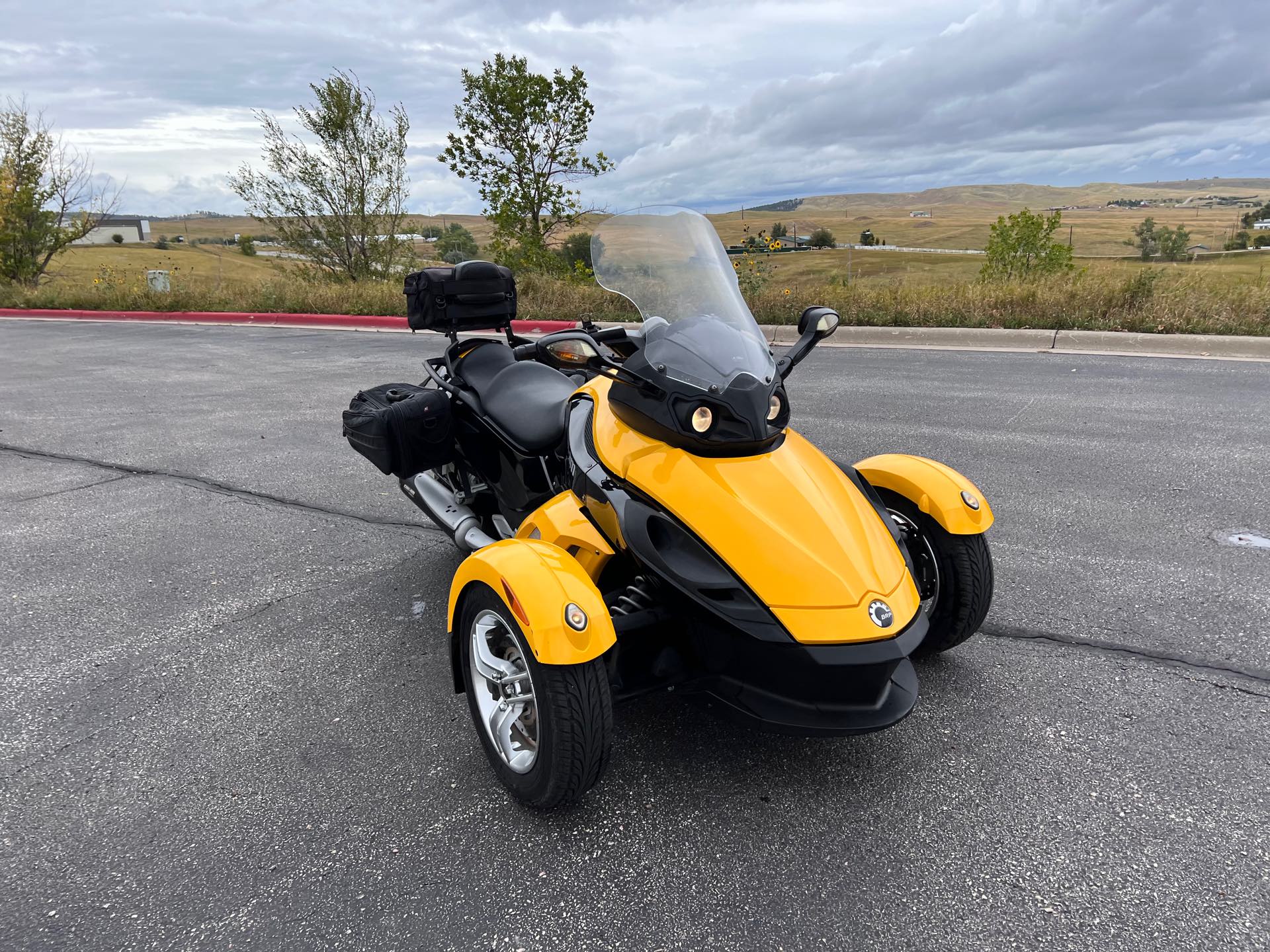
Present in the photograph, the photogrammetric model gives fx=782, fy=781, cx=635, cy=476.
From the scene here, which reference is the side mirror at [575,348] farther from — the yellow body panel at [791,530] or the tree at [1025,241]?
the tree at [1025,241]

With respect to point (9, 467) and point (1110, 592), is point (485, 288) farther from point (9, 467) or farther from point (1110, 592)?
point (9, 467)

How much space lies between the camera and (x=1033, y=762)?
2.46m

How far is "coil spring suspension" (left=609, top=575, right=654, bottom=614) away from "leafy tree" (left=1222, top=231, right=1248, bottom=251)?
1361 inches

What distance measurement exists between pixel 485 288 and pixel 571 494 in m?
1.95

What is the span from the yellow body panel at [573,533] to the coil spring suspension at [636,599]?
0.12m

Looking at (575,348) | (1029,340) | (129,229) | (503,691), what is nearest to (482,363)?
(575,348)

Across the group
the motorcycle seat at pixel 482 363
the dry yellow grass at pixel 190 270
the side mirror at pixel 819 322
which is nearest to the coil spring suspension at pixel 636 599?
the side mirror at pixel 819 322

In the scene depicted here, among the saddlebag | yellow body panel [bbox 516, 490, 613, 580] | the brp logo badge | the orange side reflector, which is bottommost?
the brp logo badge

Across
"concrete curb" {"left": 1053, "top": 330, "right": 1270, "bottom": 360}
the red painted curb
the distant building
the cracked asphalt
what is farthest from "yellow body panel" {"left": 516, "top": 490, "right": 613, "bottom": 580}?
the distant building

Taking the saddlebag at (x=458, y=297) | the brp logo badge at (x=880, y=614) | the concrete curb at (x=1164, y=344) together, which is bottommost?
the brp logo badge at (x=880, y=614)

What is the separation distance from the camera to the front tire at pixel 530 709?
2.06 meters

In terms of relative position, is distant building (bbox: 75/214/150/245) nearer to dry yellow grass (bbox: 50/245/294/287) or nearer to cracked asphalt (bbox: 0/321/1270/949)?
dry yellow grass (bbox: 50/245/294/287)

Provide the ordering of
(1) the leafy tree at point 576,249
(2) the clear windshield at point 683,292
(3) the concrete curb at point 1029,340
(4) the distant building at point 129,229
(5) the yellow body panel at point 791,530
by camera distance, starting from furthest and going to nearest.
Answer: (4) the distant building at point 129,229 → (1) the leafy tree at point 576,249 → (3) the concrete curb at point 1029,340 → (2) the clear windshield at point 683,292 → (5) the yellow body panel at point 791,530

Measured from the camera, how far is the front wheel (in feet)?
8.93
